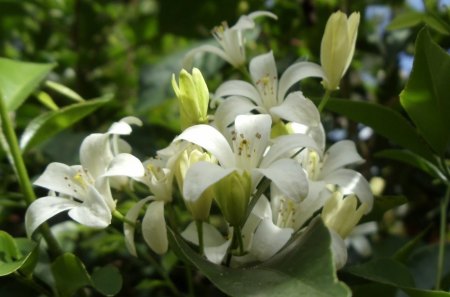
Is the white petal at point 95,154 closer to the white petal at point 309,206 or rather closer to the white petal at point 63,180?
the white petal at point 63,180

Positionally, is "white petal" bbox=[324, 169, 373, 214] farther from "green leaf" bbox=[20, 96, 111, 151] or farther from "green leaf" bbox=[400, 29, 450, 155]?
"green leaf" bbox=[20, 96, 111, 151]

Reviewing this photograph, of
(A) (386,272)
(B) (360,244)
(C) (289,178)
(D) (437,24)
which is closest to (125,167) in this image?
(C) (289,178)

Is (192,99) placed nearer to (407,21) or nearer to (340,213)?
(340,213)

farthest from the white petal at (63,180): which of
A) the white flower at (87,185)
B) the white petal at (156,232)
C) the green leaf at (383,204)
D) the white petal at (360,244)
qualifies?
the white petal at (360,244)

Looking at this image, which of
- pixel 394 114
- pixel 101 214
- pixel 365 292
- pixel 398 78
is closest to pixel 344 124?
pixel 398 78

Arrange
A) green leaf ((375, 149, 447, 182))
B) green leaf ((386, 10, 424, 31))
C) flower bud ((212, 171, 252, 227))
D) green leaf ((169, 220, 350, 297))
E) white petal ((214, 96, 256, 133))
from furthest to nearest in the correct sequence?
green leaf ((386, 10, 424, 31)), green leaf ((375, 149, 447, 182)), white petal ((214, 96, 256, 133)), flower bud ((212, 171, 252, 227)), green leaf ((169, 220, 350, 297))

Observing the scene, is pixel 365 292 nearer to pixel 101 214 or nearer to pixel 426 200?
pixel 101 214

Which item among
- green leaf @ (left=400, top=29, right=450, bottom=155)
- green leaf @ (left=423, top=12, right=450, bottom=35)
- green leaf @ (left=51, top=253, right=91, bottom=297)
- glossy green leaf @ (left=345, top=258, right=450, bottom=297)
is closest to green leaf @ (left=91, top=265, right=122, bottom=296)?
green leaf @ (left=51, top=253, right=91, bottom=297)
